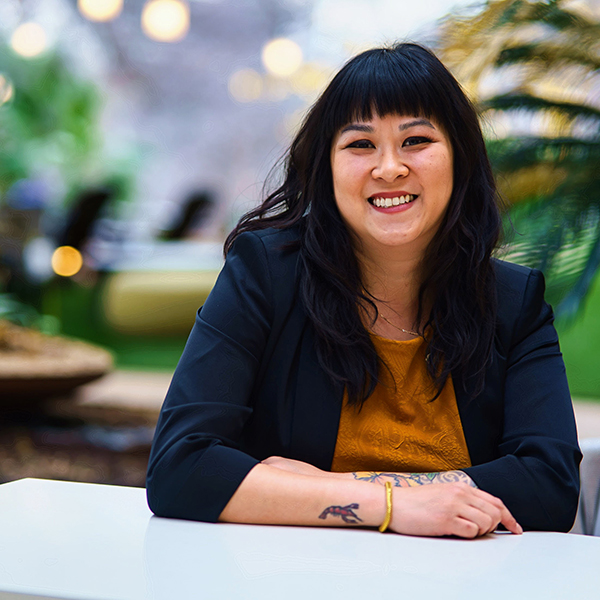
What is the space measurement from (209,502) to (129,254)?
5474 mm

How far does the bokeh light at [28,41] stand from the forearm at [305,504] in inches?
248

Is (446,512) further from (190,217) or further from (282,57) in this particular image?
(282,57)

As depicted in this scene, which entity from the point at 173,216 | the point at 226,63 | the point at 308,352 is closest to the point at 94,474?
the point at 308,352

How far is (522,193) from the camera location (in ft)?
9.68

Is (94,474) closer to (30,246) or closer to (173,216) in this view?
(30,246)

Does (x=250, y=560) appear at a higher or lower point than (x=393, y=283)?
lower

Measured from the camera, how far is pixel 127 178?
664cm

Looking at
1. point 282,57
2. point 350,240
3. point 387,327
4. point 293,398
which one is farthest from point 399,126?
point 282,57

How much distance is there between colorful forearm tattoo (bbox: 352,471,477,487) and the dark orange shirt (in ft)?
0.23

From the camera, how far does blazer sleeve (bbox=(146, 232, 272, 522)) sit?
1.06 metres

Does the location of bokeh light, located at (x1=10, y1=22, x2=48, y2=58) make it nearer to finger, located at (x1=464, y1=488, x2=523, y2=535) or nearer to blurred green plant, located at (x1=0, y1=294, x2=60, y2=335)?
blurred green plant, located at (x1=0, y1=294, x2=60, y2=335)

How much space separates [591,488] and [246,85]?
19.4ft

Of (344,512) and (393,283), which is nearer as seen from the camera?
(344,512)

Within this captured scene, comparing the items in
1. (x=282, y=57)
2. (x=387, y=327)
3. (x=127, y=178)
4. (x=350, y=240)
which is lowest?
(x=387, y=327)
